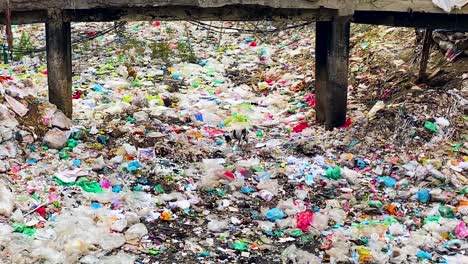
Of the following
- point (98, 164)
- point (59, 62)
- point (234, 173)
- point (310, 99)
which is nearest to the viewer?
point (98, 164)

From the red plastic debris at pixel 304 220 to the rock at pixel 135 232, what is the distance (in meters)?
1.08

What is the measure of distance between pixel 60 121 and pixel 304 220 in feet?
8.37

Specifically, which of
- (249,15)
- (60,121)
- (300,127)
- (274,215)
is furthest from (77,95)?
(274,215)

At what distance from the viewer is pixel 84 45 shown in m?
9.85

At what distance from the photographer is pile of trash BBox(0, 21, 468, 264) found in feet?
13.0

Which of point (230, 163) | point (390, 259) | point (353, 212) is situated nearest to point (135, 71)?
point (230, 163)

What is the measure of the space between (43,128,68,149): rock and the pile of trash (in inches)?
0.5

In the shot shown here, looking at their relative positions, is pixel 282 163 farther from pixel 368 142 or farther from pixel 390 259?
pixel 390 259

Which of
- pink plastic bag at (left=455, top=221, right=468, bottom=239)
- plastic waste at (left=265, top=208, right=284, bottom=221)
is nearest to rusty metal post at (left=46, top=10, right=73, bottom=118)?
plastic waste at (left=265, top=208, right=284, bottom=221)

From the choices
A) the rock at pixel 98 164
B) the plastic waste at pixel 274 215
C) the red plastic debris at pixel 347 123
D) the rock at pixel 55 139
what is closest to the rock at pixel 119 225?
the rock at pixel 98 164

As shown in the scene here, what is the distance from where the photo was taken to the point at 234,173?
513 centimetres

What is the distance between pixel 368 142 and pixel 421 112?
66cm

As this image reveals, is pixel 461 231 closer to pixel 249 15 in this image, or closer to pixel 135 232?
pixel 135 232

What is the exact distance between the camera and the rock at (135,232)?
156 inches
